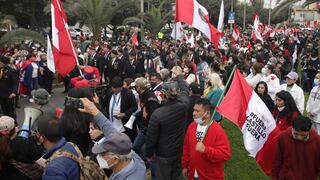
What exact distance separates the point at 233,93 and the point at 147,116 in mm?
1612

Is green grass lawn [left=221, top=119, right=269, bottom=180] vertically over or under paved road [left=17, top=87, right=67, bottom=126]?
under

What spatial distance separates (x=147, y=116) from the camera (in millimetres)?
6336

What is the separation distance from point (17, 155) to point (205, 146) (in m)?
2.09

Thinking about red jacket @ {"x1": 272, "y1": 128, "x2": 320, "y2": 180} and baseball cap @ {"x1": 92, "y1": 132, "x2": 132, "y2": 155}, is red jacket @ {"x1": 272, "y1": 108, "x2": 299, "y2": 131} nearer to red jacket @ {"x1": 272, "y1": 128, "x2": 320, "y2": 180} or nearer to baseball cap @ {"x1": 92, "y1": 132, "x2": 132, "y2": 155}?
red jacket @ {"x1": 272, "y1": 128, "x2": 320, "y2": 180}

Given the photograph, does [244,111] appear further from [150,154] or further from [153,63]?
[153,63]

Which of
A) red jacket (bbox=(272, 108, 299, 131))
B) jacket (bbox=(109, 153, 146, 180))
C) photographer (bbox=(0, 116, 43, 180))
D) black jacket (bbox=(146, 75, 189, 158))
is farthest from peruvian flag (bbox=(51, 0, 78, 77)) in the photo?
jacket (bbox=(109, 153, 146, 180))

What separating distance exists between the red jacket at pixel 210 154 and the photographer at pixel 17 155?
1.87 m

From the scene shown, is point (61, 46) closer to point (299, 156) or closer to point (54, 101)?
point (299, 156)

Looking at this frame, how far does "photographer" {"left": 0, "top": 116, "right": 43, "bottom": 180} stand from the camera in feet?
12.3

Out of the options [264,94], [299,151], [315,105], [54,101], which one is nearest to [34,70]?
[54,101]

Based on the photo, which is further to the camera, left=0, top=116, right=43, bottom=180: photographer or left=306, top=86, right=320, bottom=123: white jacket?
left=306, top=86, right=320, bottom=123: white jacket

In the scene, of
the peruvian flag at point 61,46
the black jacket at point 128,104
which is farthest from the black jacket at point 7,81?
the black jacket at point 128,104

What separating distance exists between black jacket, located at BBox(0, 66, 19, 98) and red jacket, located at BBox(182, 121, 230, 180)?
5.87 meters

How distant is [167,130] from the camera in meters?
5.34
